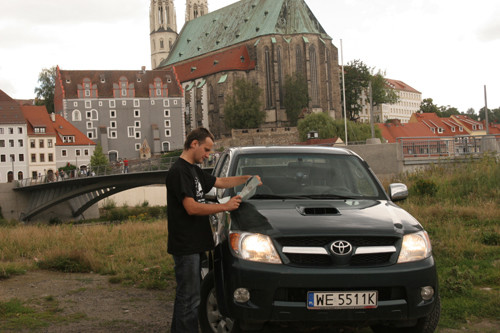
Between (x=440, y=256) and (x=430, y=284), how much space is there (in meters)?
4.72

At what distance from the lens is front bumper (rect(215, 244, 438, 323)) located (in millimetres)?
4504

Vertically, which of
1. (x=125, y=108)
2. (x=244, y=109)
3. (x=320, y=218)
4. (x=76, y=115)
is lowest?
(x=320, y=218)

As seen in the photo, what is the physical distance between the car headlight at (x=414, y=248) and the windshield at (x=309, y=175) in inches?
38.6

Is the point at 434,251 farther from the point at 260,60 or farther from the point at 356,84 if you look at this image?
the point at 260,60

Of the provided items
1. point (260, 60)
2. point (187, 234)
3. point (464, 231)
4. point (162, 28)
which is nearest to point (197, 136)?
point (187, 234)

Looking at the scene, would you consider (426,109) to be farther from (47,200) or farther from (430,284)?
(430,284)

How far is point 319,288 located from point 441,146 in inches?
868

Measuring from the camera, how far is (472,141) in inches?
979

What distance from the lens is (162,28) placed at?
13038cm

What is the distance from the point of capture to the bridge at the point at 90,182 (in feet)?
148

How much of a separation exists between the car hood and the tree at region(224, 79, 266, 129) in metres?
90.3

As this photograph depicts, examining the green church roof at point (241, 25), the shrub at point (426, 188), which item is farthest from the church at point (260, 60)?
the shrub at point (426, 188)

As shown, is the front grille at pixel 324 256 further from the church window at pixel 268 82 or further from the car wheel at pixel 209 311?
the church window at pixel 268 82

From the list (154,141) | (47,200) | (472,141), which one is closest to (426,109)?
(154,141)
